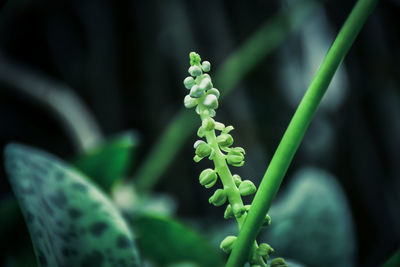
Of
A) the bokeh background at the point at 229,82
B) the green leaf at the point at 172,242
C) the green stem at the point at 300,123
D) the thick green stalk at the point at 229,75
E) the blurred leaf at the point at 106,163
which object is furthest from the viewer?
the bokeh background at the point at 229,82

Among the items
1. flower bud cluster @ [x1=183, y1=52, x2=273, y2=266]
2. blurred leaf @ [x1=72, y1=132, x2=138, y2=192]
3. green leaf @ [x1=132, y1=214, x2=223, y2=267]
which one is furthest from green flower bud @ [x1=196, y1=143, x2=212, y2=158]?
blurred leaf @ [x1=72, y1=132, x2=138, y2=192]

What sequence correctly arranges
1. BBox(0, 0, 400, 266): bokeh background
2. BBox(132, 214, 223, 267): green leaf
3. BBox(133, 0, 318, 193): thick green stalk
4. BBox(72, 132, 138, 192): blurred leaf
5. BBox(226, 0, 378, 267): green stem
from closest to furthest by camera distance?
BBox(226, 0, 378, 267): green stem → BBox(132, 214, 223, 267): green leaf → BBox(72, 132, 138, 192): blurred leaf → BBox(133, 0, 318, 193): thick green stalk → BBox(0, 0, 400, 266): bokeh background

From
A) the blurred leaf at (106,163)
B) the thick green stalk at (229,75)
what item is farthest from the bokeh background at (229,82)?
the blurred leaf at (106,163)

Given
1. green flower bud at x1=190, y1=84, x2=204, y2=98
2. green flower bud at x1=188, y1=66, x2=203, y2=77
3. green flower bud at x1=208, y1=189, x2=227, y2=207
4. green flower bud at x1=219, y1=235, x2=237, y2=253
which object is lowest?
green flower bud at x1=219, y1=235, x2=237, y2=253

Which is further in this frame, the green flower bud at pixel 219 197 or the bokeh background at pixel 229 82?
the bokeh background at pixel 229 82

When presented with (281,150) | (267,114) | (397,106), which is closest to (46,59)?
(267,114)

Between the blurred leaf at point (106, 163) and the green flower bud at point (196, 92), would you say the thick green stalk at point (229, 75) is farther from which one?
the green flower bud at point (196, 92)

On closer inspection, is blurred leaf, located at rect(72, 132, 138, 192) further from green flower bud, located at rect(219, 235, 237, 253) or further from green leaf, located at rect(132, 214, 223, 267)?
green flower bud, located at rect(219, 235, 237, 253)
